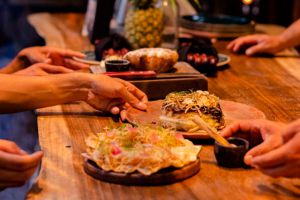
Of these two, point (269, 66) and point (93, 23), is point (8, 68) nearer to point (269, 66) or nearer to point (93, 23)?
point (93, 23)

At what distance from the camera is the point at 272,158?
157 centimetres

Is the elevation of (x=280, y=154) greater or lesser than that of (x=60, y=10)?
greater

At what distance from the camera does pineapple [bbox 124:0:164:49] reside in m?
3.33

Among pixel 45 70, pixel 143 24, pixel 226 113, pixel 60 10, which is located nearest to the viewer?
pixel 226 113

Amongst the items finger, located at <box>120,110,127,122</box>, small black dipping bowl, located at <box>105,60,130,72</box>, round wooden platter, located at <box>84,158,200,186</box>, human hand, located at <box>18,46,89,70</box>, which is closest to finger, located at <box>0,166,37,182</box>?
round wooden platter, located at <box>84,158,200,186</box>

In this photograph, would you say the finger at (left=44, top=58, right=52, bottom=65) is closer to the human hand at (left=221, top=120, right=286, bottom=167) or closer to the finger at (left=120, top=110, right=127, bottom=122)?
the finger at (left=120, top=110, right=127, bottom=122)

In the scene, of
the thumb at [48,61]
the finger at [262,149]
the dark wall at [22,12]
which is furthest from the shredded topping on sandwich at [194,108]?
the dark wall at [22,12]

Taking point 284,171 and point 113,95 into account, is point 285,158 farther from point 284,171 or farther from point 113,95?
point 113,95

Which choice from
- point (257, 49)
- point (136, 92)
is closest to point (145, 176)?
point (136, 92)

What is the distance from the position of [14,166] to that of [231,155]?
1.91ft

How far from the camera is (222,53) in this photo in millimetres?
3658

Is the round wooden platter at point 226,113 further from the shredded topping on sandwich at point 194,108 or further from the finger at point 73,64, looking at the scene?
the finger at point 73,64

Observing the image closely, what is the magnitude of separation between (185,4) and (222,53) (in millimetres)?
1236

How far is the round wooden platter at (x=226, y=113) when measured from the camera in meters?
2.20
